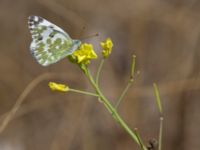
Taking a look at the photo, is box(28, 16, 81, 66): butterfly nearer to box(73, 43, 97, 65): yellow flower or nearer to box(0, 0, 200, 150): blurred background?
box(73, 43, 97, 65): yellow flower

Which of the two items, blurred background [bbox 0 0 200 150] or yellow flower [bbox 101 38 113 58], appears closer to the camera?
yellow flower [bbox 101 38 113 58]

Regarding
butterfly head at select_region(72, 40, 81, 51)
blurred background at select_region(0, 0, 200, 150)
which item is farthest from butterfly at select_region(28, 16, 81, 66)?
blurred background at select_region(0, 0, 200, 150)

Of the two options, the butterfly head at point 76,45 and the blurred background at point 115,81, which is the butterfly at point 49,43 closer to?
the butterfly head at point 76,45

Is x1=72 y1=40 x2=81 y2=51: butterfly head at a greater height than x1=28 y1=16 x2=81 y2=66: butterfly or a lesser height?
lesser

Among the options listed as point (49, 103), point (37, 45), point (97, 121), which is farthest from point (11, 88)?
point (37, 45)

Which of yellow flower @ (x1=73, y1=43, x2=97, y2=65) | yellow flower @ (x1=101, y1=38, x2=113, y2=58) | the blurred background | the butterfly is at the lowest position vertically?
the blurred background
